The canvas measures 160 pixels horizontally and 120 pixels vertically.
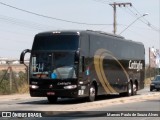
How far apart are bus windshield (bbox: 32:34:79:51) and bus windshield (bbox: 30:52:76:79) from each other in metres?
0.32

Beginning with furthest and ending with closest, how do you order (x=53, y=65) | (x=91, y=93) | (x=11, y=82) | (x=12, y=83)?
(x=12, y=83), (x=11, y=82), (x=91, y=93), (x=53, y=65)

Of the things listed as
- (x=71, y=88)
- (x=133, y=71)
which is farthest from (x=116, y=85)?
(x=71, y=88)

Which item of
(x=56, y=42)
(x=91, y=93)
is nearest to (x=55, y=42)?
(x=56, y=42)

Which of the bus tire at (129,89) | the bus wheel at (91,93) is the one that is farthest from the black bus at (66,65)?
the bus tire at (129,89)

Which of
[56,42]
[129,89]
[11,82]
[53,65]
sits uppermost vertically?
[56,42]

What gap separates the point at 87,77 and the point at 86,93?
807mm

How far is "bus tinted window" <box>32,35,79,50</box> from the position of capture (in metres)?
24.5

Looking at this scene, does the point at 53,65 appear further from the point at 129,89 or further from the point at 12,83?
the point at 12,83

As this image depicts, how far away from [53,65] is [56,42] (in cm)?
118

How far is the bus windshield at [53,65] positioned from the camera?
956 inches

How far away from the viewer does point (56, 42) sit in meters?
24.8

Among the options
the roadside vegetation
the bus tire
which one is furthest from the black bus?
the roadside vegetation

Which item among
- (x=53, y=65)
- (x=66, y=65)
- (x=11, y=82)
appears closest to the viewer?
(x=66, y=65)

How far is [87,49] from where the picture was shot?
25.6 meters
